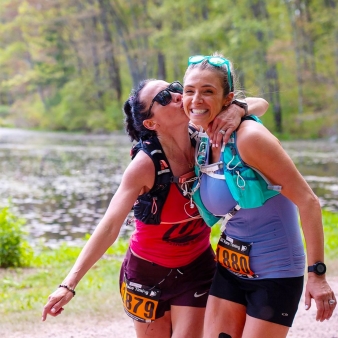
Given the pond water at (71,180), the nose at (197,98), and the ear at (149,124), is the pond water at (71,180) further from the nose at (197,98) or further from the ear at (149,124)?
the nose at (197,98)

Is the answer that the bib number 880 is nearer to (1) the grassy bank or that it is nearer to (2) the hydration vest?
(2) the hydration vest

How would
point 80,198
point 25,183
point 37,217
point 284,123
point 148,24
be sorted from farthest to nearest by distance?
1. point 148,24
2. point 284,123
3. point 25,183
4. point 80,198
5. point 37,217

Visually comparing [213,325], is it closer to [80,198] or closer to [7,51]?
[80,198]

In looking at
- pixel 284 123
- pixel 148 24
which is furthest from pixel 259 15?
pixel 148 24

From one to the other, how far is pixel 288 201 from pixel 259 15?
1501 inches

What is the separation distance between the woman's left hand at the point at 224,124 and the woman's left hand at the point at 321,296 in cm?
75

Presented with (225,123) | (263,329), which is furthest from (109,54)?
(263,329)

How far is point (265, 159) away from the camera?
2.67 m

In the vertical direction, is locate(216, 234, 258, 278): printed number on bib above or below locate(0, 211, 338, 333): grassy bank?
above

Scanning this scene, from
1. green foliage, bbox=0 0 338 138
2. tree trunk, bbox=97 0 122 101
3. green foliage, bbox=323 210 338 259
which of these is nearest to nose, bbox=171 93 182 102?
green foliage, bbox=323 210 338 259

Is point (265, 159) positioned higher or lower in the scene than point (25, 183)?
higher

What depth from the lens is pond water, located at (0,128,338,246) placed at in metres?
12.2

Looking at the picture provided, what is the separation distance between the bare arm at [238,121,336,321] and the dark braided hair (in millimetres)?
724

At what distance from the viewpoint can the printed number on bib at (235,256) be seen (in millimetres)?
2861
